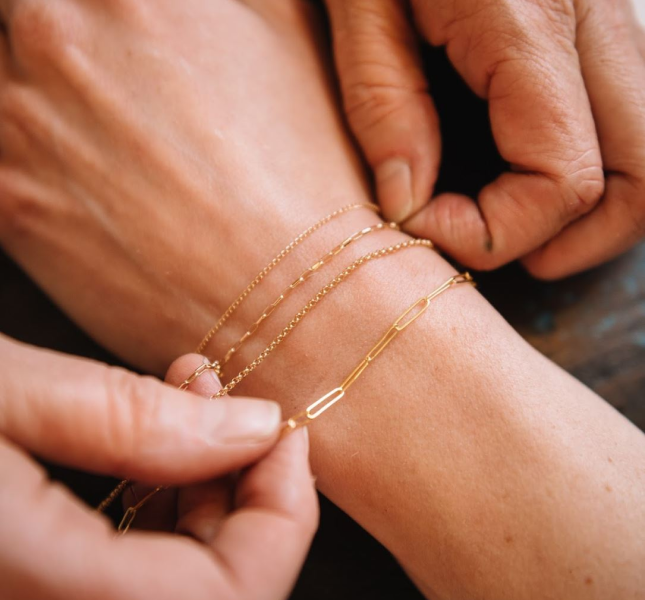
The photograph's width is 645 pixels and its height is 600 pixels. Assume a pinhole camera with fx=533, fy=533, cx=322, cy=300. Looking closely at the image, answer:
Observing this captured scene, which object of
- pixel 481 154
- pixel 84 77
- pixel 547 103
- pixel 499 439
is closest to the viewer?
pixel 499 439

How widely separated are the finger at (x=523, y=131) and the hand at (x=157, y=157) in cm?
27

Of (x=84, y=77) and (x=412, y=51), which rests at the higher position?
(x=84, y=77)

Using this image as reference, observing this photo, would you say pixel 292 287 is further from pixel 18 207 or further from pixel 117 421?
pixel 18 207

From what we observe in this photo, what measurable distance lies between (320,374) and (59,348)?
667mm

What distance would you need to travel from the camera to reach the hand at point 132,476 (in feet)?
1.91

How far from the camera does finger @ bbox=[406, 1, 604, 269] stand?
104 centimetres

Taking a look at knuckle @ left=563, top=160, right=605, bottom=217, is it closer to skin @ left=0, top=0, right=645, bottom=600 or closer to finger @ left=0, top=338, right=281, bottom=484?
skin @ left=0, top=0, right=645, bottom=600

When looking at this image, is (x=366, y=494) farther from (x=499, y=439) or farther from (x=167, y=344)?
(x=167, y=344)

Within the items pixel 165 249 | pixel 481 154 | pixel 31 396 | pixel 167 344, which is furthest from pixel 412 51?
pixel 31 396

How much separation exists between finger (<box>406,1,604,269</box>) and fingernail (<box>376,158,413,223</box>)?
5 centimetres

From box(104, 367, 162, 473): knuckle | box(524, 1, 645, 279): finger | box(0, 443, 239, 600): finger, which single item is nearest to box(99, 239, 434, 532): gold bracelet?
box(104, 367, 162, 473): knuckle

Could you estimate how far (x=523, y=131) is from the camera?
107 cm

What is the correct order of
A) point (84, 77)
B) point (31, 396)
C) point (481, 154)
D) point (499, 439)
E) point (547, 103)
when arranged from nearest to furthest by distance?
point (31, 396) → point (499, 439) → point (547, 103) → point (84, 77) → point (481, 154)

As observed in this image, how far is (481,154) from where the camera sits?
1.34 metres
